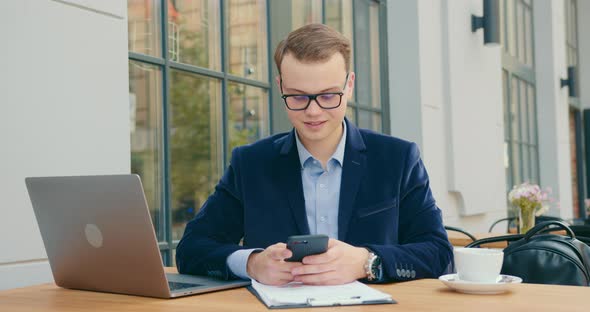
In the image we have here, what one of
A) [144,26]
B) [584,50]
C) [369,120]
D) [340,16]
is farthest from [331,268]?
[584,50]

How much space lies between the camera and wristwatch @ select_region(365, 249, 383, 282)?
1684 millimetres

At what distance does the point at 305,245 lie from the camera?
1578 millimetres

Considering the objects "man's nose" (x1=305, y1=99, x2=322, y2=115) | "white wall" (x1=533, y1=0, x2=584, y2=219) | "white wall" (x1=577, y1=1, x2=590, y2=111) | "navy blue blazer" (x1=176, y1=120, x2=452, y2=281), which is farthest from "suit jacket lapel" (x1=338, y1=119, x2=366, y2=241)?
"white wall" (x1=577, y1=1, x2=590, y2=111)

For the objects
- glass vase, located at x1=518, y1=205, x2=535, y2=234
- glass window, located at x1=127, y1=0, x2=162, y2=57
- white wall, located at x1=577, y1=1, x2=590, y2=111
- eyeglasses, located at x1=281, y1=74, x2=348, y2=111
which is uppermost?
white wall, located at x1=577, y1=1, x2=590, y2=111

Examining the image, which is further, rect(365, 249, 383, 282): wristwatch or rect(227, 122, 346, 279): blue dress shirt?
rect(227, 122, 346, 279): blue dress shirt

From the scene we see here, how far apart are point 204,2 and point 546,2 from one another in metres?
8.03

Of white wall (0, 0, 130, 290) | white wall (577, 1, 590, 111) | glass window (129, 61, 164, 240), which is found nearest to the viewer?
white wall (0, 0, 130, 290)

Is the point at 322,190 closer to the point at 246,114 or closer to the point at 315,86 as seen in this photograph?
the point at 315,86

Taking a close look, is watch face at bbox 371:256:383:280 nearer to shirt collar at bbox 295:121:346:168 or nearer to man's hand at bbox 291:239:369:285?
man's hand at bbox 291:239:369:285

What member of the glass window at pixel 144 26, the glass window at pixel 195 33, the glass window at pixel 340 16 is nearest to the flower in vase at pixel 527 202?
the glass window at pixel 340 16

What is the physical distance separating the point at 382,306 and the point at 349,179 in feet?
2.11

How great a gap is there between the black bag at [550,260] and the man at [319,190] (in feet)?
0.67

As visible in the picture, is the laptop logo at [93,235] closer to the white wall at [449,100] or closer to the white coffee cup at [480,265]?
the white coffee cup at [480,265]

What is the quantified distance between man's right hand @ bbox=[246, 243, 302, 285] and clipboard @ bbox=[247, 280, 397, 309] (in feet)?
0.08
